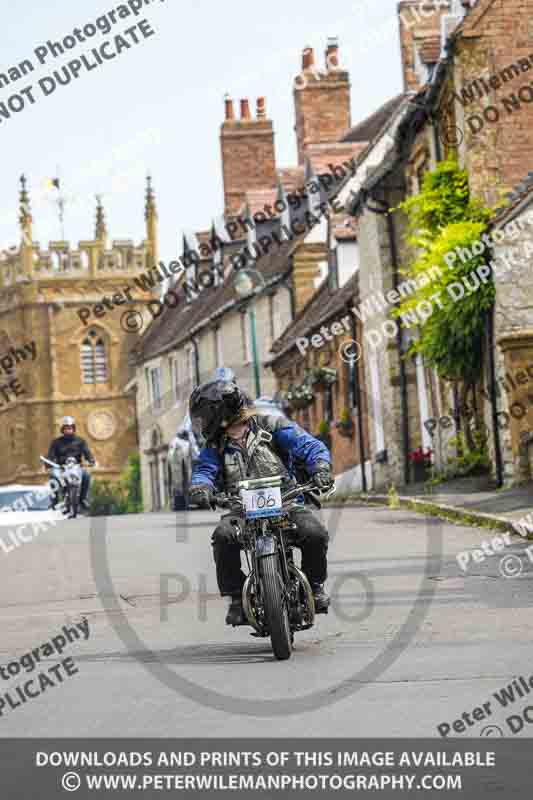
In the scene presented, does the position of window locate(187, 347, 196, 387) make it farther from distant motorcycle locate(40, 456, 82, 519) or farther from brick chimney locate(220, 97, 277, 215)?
distant motorcycle locate(40, 456, 82, 519)

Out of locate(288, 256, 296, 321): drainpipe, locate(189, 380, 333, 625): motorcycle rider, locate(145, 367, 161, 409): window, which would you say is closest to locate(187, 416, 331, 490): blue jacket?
locate(189, 380, 333, 625): motorcycle rider

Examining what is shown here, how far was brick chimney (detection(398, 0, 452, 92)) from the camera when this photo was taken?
3440 centimetres

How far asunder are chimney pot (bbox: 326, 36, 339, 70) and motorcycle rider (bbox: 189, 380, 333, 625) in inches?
1608

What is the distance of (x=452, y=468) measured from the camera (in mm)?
27500

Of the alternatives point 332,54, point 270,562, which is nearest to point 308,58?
point 332,54

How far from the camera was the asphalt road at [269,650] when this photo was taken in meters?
6.62

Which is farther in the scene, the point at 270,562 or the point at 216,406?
the point at 216,406

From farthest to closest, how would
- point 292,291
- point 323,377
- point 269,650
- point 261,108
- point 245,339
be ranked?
point 261,108
point 245,339
point 292,291
point 323,377
point 269,650

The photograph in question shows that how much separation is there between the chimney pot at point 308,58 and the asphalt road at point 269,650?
34.7 m

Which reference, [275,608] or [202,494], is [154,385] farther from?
[275,608]

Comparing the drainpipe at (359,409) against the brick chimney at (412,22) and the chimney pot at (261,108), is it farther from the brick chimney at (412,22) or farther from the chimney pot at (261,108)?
the chimney pot at (261,108)

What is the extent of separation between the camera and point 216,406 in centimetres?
895

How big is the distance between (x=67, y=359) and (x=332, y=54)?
56.9 metres
